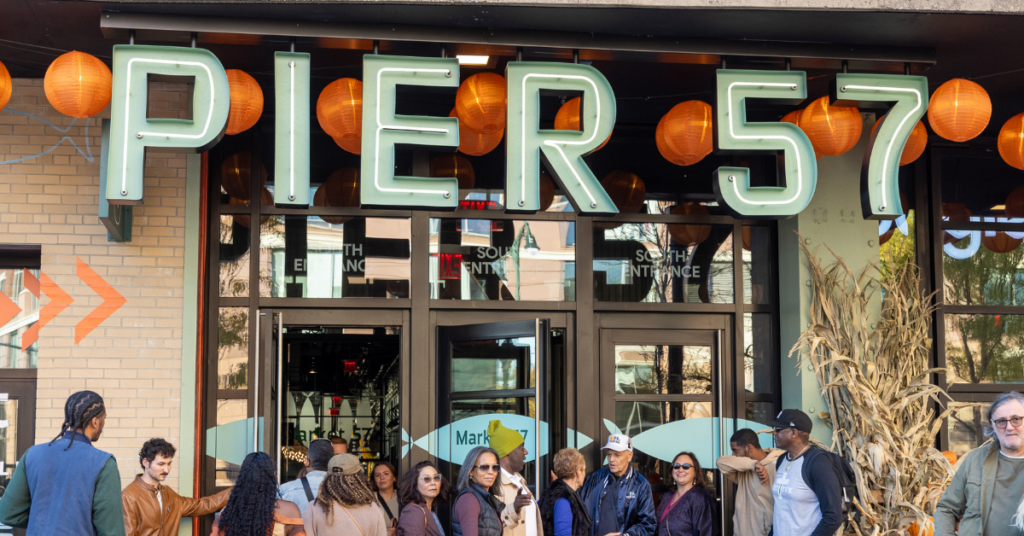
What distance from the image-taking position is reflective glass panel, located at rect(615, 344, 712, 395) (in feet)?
23.8

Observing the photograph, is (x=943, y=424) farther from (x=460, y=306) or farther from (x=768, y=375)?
(x=460, y=306)

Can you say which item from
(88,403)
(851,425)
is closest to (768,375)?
(851,425)

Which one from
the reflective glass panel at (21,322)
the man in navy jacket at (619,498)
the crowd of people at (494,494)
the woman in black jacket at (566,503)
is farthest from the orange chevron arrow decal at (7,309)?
the man in navy jacket at (619,498)

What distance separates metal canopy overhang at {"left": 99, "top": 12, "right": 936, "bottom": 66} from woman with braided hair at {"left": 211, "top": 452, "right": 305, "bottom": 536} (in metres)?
2.54

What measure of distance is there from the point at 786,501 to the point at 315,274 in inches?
146

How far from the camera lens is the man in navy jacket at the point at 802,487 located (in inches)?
212

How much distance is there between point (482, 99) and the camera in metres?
5.86

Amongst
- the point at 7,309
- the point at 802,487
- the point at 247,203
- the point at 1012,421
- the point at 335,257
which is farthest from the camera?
the point at 335,257

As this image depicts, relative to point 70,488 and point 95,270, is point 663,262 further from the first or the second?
point 70,488

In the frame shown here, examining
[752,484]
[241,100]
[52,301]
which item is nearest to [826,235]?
[752,484]

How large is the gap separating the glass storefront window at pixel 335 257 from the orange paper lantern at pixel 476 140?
0.97m

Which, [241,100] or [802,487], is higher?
[241,100]

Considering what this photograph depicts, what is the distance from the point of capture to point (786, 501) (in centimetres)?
560

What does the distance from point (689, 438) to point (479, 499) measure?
240cm
